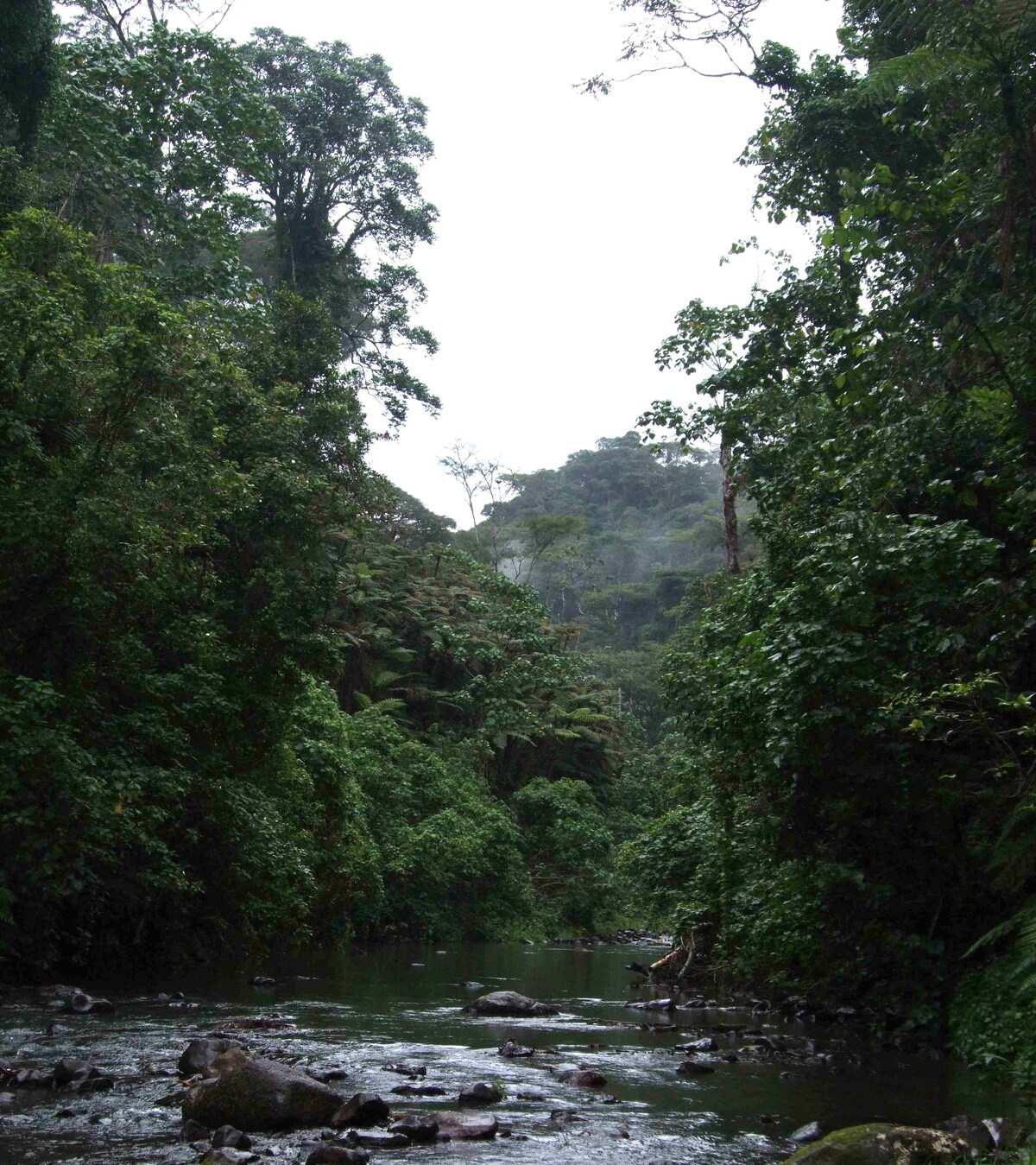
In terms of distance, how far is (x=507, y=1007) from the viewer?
11195 millimetres

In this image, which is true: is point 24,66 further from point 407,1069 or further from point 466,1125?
point 466,1125

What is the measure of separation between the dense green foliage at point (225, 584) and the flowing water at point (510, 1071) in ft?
6.20

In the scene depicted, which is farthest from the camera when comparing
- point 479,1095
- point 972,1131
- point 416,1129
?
point 479,1095

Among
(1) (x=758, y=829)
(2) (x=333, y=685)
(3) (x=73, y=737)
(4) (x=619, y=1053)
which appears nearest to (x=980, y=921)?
(1) (x=758, y=829)

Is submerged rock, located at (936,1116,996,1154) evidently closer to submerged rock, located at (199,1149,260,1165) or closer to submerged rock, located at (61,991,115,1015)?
submerged rock, located at (199,1149,260,1165)

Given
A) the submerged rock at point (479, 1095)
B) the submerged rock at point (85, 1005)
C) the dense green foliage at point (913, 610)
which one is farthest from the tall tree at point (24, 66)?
the submerged rock at point (479, 1095)

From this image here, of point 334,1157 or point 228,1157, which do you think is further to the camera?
point 334,1157

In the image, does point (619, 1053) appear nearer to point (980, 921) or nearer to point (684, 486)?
point (980, 921)

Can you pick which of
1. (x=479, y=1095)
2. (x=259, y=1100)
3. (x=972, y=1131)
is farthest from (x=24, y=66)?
(x=972, y=1131)

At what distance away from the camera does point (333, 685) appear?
26.4 meters

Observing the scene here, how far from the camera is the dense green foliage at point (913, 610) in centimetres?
839

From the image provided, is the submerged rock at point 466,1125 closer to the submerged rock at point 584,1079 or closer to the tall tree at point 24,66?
the submerged rock at point 584,1079

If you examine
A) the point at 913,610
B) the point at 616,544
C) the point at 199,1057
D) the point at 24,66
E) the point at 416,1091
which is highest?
the point at 616,544

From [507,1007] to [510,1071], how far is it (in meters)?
3.58
